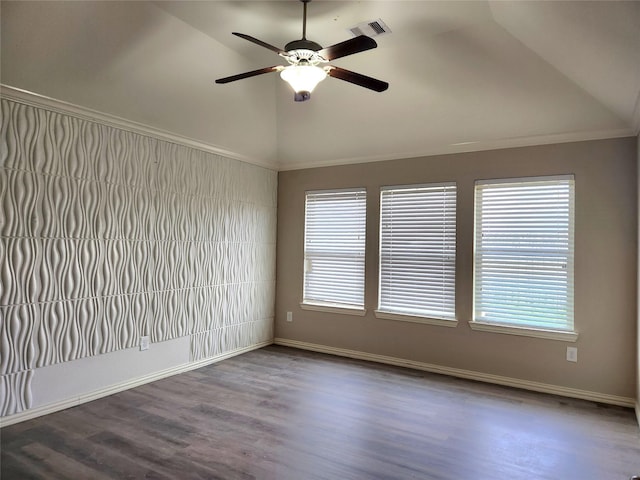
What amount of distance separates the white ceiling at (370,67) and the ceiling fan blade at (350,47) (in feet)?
2.39

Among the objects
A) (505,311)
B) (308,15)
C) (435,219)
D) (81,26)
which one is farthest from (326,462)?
(81,26)

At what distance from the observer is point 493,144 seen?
421cm

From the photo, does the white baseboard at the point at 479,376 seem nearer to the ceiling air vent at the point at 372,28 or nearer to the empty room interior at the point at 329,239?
the empty room interior at the point at 329,239

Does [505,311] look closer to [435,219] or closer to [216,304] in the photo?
[435,219]

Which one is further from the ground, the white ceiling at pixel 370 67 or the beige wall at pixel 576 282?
the white ceiling at pixel 370 67

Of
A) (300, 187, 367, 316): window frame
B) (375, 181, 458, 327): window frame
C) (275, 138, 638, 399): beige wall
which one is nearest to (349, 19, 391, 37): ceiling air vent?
(275, 138, 638, 399): beige wall

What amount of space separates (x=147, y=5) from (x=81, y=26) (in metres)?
0.48

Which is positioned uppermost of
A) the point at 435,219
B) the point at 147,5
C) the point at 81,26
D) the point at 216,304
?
the point at 147,5

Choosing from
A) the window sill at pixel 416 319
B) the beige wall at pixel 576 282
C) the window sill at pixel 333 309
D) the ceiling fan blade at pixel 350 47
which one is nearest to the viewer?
the ceiling fan blade at pixel 350 47

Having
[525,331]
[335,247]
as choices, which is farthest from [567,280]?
[335,247]

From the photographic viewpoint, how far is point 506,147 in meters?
4.16

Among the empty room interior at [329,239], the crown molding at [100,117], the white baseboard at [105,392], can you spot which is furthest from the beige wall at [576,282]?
the crown molding at [100,117]

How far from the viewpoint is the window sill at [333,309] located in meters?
5.04

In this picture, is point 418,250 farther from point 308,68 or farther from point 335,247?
point 308,68
